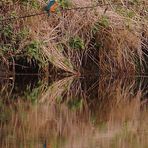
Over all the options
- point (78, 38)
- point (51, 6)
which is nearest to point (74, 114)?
point (51, 6)

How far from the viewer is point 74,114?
8055 millimetres

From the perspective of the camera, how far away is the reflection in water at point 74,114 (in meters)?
6.55

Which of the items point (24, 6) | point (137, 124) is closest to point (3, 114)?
point (137, 124)

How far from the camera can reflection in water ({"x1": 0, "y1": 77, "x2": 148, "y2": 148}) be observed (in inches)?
258

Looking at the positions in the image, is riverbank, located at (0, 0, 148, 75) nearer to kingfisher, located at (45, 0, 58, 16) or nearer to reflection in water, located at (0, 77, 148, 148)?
kingfisher, located at (45, 0, 58, 16)

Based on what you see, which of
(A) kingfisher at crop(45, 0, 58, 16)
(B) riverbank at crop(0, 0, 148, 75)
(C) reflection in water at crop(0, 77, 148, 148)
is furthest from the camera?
(B) riverbank at crop(0, 0, 148, 75)

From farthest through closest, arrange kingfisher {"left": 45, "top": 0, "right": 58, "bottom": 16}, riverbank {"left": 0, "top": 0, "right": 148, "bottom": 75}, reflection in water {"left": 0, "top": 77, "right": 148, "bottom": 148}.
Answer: riverbank {"left": 0, "top": 0, "right": 148, "bottom": 75}, kingfisher {"left": 45, "top": 0, "right": 58, "bottom": 16}, reflection in water {"left": 0, "top": 77, "right": 148, "bottom": 148}

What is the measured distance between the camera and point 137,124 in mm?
7516

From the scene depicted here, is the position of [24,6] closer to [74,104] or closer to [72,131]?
[74,104]

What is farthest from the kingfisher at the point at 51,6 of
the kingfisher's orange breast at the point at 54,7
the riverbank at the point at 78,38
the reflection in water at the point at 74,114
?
the reflection in water at the point at 74,114

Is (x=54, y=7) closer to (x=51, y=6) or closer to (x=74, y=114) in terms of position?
(x=51, y=6)

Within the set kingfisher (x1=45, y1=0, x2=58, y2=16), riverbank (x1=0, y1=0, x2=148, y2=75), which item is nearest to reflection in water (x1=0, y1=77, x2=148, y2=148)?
riverbank (x1=0, y1=0, x2=148, y2=75)

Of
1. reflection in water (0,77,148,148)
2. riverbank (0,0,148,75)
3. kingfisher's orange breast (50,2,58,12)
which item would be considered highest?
kingfisher's orange breast (50,2,58,12)

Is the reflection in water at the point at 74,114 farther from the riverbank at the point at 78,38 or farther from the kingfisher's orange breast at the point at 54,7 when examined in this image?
the kingfisher's orange breast at the point at 54,7
